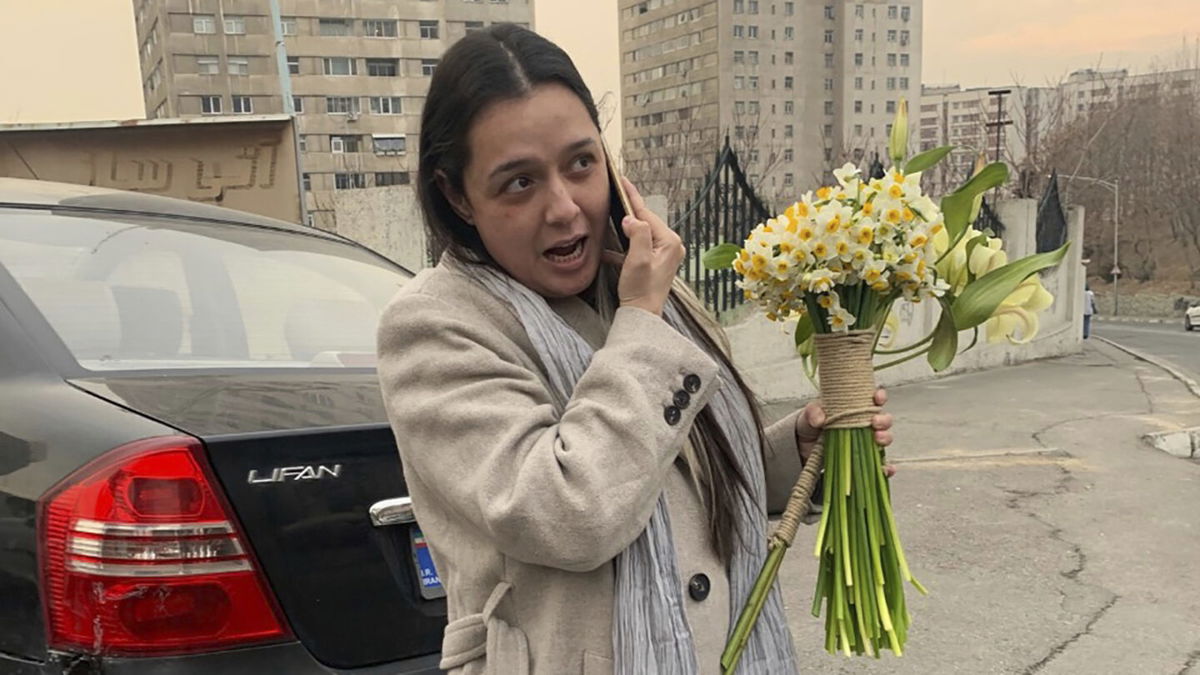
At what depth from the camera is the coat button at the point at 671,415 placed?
1060 millimetres

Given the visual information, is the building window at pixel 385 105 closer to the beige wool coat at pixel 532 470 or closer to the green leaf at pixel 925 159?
the green leaf at pixel 925 159

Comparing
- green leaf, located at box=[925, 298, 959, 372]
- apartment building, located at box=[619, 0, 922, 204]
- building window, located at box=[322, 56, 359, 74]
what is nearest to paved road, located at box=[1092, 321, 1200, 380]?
green leaf, located at box=[925, 298, 959, 372]

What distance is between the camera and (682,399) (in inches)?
42.9

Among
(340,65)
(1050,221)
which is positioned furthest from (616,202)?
(340,65)

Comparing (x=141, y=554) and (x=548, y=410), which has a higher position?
(x=548, y=410)

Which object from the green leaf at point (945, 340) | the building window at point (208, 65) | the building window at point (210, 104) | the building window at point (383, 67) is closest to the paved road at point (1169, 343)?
the green leaf at point (945, 340)

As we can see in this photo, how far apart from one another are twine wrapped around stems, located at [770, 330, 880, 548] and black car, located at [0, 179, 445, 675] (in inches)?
32.4

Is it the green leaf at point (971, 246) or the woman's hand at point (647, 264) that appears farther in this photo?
the green leaf at point (971, 246)

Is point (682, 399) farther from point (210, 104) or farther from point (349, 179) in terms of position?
point (210, 104)

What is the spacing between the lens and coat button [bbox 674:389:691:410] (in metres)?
1.08

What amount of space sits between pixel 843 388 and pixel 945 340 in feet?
0.94

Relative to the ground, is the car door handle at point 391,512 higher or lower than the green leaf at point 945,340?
lower

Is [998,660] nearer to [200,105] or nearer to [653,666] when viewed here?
[653,666]

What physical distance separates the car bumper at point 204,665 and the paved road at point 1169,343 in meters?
14.4
